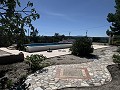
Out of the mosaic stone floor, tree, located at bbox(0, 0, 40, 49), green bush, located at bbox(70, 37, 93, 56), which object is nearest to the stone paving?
the mosaic stone floor

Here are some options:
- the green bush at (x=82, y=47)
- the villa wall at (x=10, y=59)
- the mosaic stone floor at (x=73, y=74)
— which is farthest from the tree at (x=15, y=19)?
the green bush at (x=82, y=47)

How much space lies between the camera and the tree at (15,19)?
361cm

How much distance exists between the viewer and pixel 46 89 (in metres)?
5.49

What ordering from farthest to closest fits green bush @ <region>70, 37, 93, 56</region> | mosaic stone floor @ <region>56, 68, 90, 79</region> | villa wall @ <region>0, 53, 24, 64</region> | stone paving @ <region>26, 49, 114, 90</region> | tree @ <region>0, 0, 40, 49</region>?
green bush @ <region>70, 37, 93, 56</region> < villa wall @ <region>0, 53, 24, 64</region> < mosaic stone floor @ <region>56, 68, 90, 79</region> < stone paving @ <region>26, 49, 114, 90</region> < tree @ <region>0, 0, 40, 49</region>

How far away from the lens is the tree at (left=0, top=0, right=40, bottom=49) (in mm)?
3613

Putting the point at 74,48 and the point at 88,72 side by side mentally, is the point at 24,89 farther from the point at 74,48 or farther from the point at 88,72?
the point at 74,48

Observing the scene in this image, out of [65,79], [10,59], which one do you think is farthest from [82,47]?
[65,79]

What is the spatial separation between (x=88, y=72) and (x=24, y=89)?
11.6ft

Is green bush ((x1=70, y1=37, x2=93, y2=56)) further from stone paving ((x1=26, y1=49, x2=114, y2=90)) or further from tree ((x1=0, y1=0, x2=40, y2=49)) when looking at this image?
tree ((x1=0, y1=0, x2=40, y2=49))

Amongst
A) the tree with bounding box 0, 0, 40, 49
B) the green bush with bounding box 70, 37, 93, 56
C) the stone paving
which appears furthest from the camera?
the green bush with bounding box 70, 37, 93, 56

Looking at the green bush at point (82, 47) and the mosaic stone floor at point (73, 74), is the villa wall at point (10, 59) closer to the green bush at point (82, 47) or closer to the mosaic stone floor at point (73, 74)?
the mosaic stone floor at point (73, 74)

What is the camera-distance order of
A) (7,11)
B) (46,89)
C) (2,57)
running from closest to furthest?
(7,11), (46,89), (2,57)

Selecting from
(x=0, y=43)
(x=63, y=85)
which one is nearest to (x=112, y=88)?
(x=63, y=85)

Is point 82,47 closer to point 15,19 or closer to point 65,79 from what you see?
point 65,79
